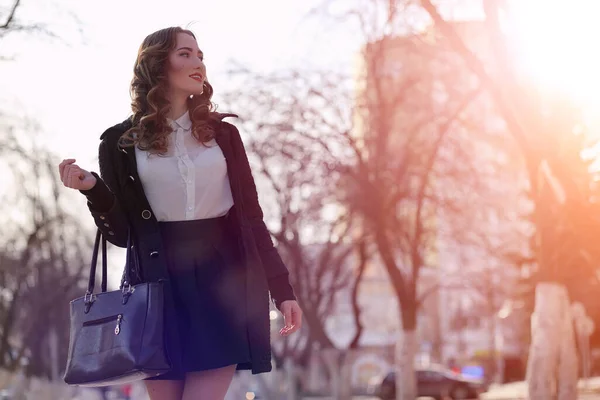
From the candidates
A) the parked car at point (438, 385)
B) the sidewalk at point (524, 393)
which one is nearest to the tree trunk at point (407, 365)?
the sidewalk at point (524, 393)

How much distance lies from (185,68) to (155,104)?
15cm

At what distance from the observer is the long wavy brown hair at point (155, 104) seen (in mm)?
4105

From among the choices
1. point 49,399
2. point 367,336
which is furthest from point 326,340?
point 367,336

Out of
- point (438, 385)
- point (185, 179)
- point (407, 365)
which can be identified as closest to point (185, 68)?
point (185, 179)

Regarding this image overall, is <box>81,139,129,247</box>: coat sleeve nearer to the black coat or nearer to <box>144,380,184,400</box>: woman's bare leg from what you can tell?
the black coat

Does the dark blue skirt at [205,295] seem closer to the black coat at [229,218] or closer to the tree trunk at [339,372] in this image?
the black coat at [229,218]

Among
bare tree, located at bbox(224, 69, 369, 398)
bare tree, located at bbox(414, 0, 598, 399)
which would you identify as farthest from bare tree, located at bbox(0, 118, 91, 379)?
bare tree, located at bbox(414, 0, 598, 399)

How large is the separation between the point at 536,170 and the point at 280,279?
13.0 m

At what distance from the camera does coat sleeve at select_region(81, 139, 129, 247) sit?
159 inches

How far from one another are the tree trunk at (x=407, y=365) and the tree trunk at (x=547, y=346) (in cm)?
807

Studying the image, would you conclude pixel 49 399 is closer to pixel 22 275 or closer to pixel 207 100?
pixel 22 275

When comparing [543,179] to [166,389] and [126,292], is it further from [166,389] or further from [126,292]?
[126,292]

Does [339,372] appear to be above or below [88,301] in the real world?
below

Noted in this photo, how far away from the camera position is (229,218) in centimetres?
411
